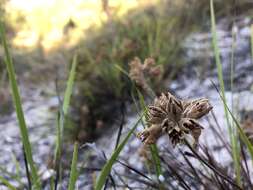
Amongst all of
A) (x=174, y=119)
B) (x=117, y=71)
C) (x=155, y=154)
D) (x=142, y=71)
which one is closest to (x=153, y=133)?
(x=174, y=119)

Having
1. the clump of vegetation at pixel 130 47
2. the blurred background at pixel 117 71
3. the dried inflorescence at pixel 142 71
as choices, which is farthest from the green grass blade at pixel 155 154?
the clump of vegetation at pixel 130 47

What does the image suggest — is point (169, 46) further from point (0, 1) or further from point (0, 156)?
point (0, 1)

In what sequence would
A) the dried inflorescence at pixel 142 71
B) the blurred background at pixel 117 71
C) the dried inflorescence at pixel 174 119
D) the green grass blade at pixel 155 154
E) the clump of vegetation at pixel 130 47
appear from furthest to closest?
the clump of vegetation at pixel 130 47 → the blurred background at pixel 117 71 → the dried inflorescence at pixel 142 71 → the green grass blade at pixel 155 154 → the dried inflorescence at pixel 174 119

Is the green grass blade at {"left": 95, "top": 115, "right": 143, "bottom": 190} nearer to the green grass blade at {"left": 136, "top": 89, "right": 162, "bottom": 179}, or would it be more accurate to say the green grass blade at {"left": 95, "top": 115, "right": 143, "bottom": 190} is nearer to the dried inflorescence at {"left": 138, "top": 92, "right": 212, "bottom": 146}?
the dried inflorescence at {"left": 138, "top": 92, "right": 212, "bottom": 146}

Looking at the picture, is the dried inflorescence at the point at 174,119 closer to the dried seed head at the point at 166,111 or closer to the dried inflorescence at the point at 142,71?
the dried seed head at the point at 166,111

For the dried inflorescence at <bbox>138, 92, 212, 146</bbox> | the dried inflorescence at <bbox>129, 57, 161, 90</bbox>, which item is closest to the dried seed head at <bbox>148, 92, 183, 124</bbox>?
the dried inflorescence at <bbox>138, 92, 212, 146</bbox>

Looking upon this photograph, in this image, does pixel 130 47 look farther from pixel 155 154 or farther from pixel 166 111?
pixel 166 111

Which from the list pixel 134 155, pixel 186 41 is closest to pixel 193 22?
pixel 186 41
